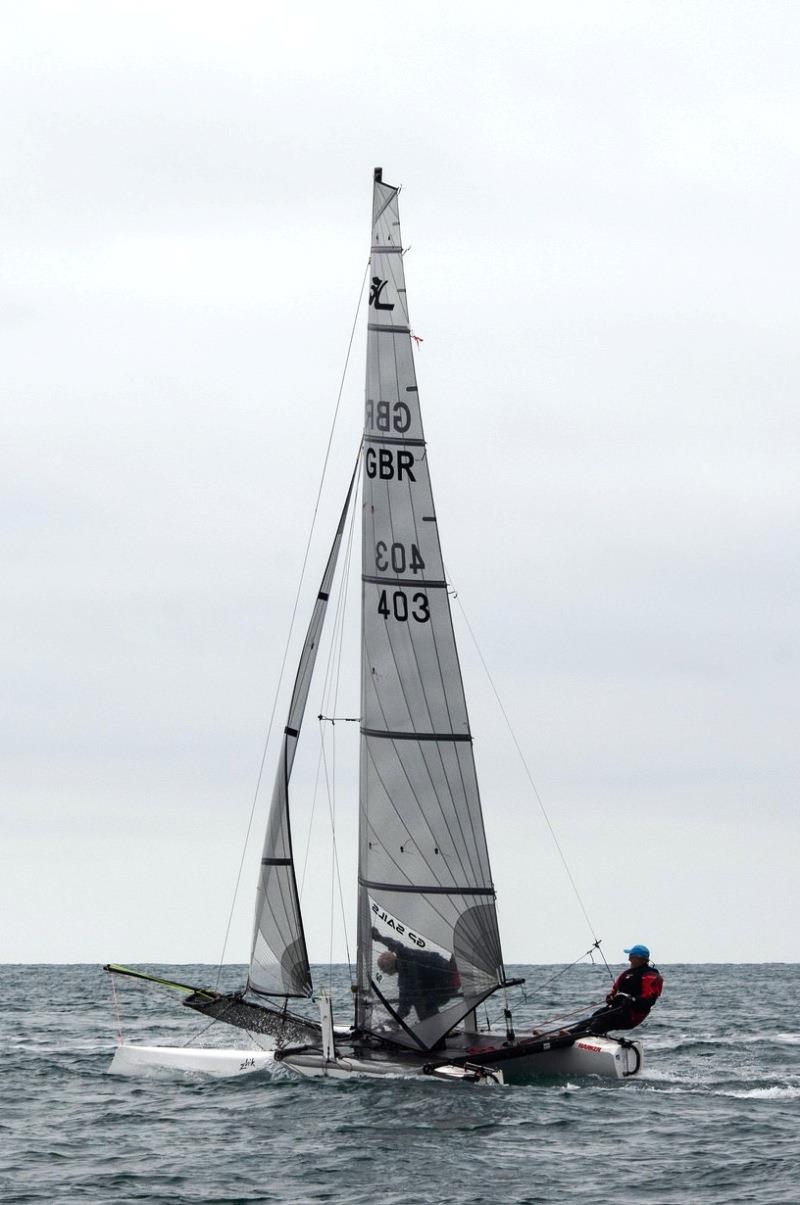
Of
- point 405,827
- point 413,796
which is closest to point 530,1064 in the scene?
point 405,827

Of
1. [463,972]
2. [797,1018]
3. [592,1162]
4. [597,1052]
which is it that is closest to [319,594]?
[463,972]

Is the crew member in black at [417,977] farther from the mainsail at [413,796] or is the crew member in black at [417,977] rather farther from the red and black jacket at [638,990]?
the red and black jacket at [638,990]

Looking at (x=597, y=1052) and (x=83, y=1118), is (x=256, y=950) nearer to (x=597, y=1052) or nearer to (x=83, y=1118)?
(x=83, y=1118)

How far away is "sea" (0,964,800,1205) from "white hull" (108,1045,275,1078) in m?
0.17

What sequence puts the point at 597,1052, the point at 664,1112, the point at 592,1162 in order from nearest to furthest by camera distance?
the point at 592,1162 < the point at 664,1112 < the point at 597,1052

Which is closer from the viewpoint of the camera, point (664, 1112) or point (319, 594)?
point (664, 1112)

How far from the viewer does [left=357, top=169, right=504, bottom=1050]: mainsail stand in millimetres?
22141

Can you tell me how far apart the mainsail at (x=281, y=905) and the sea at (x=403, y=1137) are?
1.29 metres

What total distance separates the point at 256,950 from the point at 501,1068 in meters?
3.74

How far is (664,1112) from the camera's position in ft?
A: 66.0

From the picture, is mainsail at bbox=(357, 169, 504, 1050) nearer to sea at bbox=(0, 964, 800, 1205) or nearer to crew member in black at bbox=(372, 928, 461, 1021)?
crew member in black at bbox=(372, 928, 461, 1021)

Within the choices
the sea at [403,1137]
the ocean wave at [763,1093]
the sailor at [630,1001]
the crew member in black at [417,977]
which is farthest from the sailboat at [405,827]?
the ocean wave at [763,1093]

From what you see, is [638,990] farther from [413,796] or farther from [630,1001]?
[413,796]

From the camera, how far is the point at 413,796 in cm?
2209
